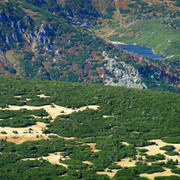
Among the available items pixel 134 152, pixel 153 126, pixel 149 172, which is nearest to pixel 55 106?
pixel 153 126

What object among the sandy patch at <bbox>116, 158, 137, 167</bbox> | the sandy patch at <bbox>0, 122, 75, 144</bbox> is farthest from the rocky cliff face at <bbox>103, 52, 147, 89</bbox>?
the sandy patch at <bbox>116, 158, 137, 167</bbox>

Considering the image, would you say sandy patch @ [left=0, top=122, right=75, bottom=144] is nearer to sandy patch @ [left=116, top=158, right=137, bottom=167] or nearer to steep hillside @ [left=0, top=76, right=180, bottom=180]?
steep hillside @ [left=0, top=76, right=180, bottom=180]

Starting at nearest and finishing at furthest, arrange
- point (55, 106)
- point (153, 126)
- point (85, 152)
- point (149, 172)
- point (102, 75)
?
point (149, 172), point (85, 152), point (153, 126), point (55, 106), point (102, 75)

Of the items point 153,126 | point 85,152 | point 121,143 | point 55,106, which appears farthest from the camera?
point 55,106

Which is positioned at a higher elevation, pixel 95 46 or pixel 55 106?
pixel 95 46

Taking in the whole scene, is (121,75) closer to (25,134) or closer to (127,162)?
(25,134)

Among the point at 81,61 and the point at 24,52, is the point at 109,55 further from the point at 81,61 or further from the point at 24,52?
the point at 24,52

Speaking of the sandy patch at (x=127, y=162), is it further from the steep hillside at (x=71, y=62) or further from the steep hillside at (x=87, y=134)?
the steep hillside at (x=71, y=62)

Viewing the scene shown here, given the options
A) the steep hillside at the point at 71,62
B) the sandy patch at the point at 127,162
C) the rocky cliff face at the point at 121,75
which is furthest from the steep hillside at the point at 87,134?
the steep hillside at the point at 71,62

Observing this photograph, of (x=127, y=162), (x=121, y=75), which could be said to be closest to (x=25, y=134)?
(x=127, y=162)
